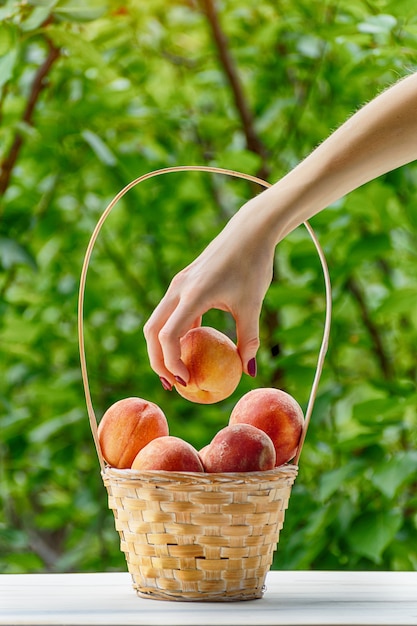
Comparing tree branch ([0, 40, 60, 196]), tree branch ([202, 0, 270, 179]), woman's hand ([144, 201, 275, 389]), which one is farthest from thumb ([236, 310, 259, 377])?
tree branch ([202, 0, 270, 179])

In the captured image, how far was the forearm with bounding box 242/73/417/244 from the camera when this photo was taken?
0.72 m

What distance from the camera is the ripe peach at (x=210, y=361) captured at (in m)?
0.79

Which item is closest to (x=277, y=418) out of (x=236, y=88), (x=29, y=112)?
(x=29, y=112)

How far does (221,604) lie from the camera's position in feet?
2.45

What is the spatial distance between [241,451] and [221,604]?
12 centimetres

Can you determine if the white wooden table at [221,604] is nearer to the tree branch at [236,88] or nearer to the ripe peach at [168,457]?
the ripe peach at [168,457]

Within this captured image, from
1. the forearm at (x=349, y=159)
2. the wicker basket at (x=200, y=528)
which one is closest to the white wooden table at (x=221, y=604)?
the wicker basket at (x=200, y=528)

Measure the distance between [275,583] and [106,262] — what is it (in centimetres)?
111

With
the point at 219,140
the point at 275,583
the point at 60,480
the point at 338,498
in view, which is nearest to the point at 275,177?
the point at 219,140

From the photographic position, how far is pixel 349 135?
730 millimetres

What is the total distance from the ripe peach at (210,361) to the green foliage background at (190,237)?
57 cm

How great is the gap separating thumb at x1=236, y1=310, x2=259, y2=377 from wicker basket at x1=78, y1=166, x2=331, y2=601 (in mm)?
95

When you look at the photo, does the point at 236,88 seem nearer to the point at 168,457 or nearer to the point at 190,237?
the point at 190,237

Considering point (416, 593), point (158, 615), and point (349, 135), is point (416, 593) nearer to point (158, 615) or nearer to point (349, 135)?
point (158, 615)
